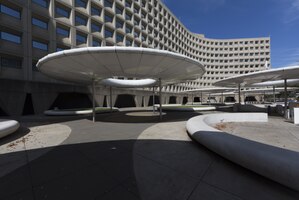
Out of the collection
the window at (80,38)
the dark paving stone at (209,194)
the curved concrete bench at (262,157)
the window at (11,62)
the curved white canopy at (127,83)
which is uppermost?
the window at (80,38)

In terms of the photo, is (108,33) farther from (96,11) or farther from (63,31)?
(63,31)

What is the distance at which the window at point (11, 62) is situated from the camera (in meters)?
16.4

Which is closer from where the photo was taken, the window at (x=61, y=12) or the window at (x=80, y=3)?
the window at (x=61, y=12)

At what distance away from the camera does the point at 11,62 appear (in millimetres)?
16938

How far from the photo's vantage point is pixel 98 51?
7215 mm

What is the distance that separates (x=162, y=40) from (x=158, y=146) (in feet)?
150

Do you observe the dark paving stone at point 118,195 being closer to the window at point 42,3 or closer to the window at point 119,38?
the window at point 42,3

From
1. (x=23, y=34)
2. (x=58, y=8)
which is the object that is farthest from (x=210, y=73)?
(x=23, y=34)

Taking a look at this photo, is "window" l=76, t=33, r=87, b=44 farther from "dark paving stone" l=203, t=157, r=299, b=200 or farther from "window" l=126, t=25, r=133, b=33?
"dark paving stone" l=203, t=157, r=299, b=200

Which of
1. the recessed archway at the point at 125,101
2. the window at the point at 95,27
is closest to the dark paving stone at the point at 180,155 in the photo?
the recessed archway at the point at 125,101

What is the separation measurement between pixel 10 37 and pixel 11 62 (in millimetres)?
3140

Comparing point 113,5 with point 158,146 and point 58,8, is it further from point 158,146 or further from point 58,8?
point 158,146

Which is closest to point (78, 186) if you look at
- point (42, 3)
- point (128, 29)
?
point (42, 3)

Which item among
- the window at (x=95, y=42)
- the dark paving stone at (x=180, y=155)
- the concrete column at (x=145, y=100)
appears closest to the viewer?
the dark paving stone at (x=180, y=155)
